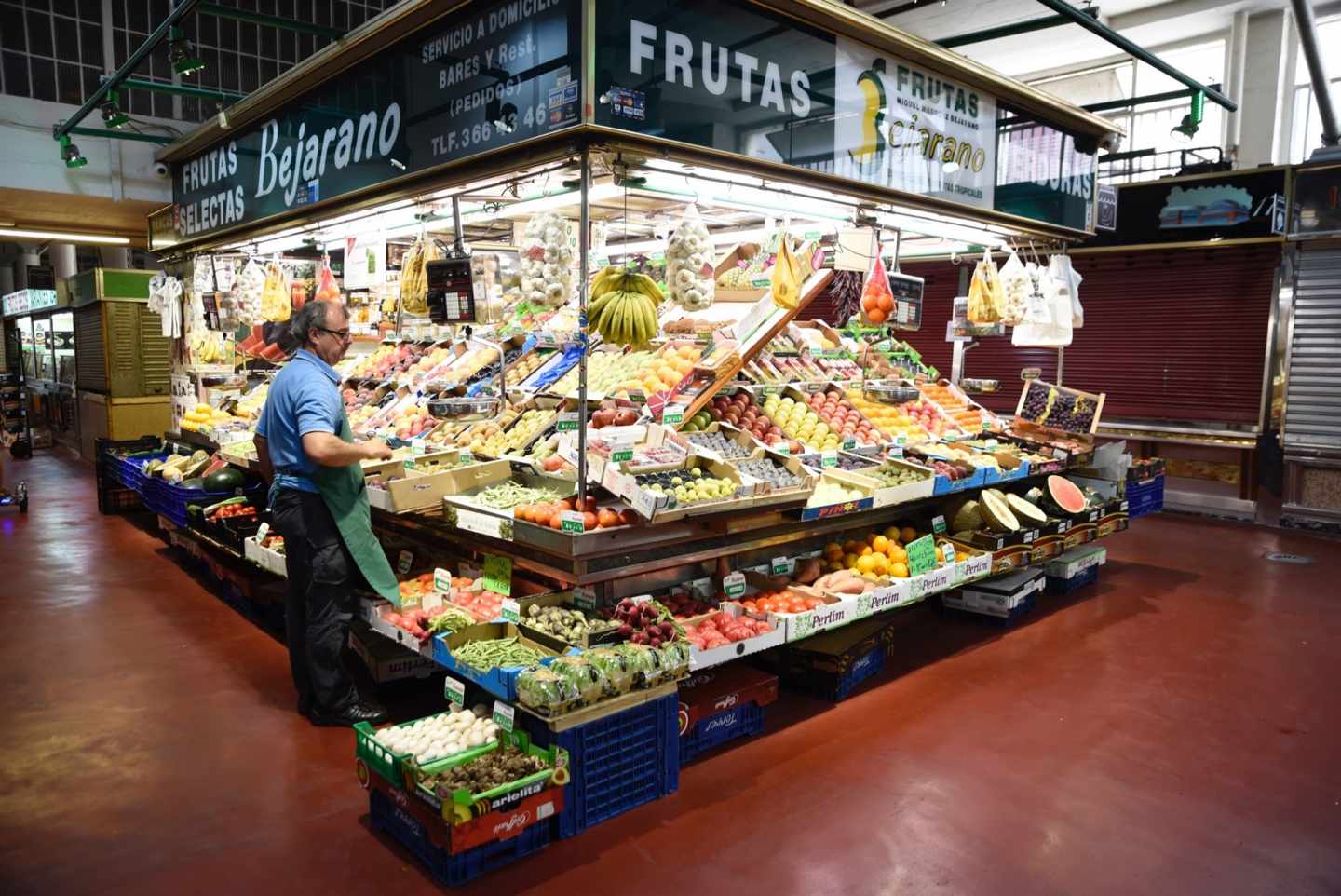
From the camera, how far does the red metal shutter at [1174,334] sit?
9.74m

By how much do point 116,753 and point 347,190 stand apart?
11.1 feet

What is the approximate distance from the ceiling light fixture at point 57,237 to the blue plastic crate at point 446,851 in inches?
454

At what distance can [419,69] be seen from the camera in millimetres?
4707

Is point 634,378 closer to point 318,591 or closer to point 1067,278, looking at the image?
point 318,591

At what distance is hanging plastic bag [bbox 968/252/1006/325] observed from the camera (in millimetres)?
6383

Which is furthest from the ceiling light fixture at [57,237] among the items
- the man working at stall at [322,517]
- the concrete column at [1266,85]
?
the concrete column at [1266,85]

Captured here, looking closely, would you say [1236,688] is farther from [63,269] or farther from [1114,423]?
[63,269]

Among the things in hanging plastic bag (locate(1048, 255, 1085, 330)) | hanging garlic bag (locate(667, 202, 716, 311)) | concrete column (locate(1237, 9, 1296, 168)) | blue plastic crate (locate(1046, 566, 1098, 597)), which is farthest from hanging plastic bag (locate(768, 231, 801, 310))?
concrete column (locate(1237, 9, 1296, 168))

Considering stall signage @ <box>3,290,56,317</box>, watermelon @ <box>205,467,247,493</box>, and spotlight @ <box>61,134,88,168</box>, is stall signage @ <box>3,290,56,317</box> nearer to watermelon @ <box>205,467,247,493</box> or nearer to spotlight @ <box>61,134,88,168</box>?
spotlight @ <box>61,134,88,168</box>

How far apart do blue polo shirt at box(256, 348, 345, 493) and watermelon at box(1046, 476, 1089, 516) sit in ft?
16.0

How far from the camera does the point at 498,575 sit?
438 cm

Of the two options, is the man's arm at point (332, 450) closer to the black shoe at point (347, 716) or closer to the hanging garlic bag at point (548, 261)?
the hanging garlic bag at point (548, 261)

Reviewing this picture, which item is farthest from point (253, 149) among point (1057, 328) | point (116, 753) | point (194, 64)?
point (1057, 328)

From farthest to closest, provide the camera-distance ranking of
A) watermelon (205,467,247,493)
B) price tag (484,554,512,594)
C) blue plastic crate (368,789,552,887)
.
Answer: watermelon (205,467,247,493) < price tag (484,554,512,594) < blue plastic crate (368,789,552,887)
